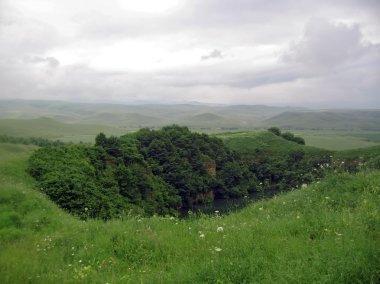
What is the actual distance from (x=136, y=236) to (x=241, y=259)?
3.54 meters

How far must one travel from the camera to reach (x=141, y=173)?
84.4 metres

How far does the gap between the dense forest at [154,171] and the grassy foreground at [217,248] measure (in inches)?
Answer: 1285

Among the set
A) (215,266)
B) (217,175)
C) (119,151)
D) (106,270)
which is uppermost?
(215,266)

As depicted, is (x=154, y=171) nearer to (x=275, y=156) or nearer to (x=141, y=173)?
(x=141, y=173)

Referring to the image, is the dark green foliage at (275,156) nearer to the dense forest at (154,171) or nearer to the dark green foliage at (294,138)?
the dense forest at (154,171)

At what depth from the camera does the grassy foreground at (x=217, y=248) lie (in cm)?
680

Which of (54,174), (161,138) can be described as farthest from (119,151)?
(54,174)

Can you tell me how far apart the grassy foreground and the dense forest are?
3263cm

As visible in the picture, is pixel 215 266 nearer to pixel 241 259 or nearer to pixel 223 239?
pixel 241 259

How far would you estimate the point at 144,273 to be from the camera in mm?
8117

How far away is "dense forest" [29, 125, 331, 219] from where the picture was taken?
53875mm

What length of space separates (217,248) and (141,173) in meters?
77.3

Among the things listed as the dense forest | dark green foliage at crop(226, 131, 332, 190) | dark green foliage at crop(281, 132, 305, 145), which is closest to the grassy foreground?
the dense forest

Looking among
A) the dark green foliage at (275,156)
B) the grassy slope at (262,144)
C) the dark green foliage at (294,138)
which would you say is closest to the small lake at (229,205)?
the dark green foliage at (275,156)
